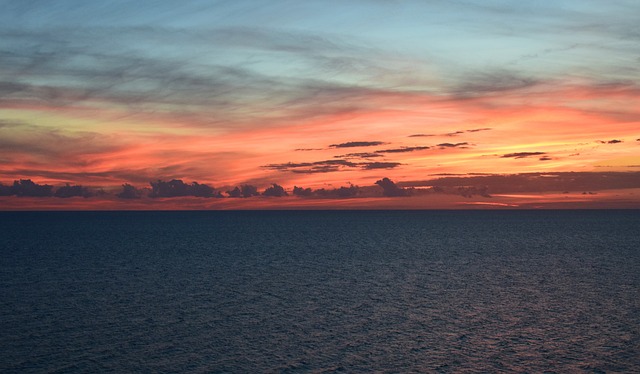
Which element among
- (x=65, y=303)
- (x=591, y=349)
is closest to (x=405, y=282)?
(x=591, y=349)

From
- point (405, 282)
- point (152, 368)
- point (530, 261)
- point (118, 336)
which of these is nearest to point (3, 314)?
point (118, 336)

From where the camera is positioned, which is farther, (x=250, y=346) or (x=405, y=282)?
(x=405, y=282)

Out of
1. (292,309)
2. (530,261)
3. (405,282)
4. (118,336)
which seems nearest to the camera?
(118,336)

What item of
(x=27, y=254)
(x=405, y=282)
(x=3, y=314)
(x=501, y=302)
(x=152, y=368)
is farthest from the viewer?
(x=27, y=254)

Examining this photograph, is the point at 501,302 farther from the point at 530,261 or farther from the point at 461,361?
the point at 530,261

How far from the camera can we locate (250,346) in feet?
172

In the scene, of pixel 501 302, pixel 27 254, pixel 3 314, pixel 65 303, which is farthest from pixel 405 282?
pixel 27 254

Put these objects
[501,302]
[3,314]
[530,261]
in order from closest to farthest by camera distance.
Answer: [3,314] → [501,302] → [530,261]

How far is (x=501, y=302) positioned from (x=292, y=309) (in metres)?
26.2

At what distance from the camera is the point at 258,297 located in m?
76.8

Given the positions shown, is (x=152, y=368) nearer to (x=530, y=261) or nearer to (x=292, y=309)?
(x=292, y=309)

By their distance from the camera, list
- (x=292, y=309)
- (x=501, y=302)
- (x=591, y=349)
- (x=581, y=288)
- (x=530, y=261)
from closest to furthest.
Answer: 1. (x=591, y=349)
2. (x=292, y=309)
3. (x=501, y=302)
4. (x=581, y=288)
5. (x=530, y=261)

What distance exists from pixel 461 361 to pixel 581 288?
148 feet

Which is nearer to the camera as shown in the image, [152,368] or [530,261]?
[152,368]
